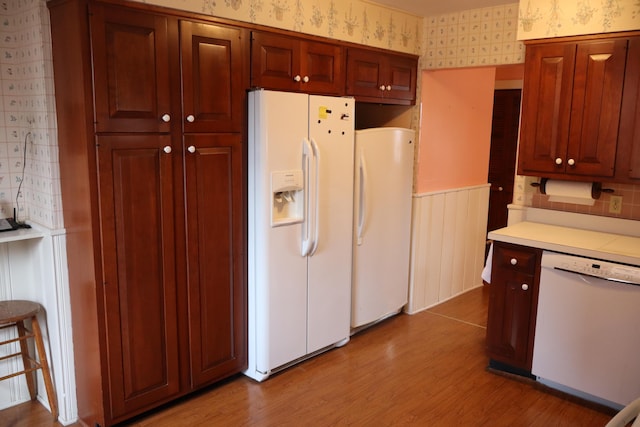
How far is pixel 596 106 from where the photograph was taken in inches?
117

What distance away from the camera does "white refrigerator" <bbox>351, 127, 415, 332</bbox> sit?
3576mm

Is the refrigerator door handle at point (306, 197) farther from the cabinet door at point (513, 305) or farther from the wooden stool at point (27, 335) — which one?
the wooden stool at point (27, 335)

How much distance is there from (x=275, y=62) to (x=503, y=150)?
13.6 ft

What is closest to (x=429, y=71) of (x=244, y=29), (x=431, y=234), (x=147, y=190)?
(x=431, y=234)

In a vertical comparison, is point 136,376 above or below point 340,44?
below

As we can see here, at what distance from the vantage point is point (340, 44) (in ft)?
11.1

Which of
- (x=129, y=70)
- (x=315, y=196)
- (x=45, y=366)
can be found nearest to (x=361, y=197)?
(x=315, y=196)

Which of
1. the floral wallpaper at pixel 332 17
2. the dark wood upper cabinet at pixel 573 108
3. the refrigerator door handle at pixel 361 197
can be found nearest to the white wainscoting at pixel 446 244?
the refrigerator door handle at pixel 361 197

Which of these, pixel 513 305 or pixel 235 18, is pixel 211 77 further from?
pixel 513 305

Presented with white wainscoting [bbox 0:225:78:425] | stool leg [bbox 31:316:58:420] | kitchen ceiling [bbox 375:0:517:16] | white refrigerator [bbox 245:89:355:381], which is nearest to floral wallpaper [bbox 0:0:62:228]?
white wainscoting [bbox 0:225:78:425]

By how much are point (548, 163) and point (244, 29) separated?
2.02 meters

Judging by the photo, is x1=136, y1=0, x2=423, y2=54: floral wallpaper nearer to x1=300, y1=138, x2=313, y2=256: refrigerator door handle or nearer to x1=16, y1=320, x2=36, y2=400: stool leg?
x1=300, y1=138, x2=313, y2=256: refrigerator door handle

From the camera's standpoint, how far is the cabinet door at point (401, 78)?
12.6 feet

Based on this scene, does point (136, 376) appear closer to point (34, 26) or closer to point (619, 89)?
point (34, 26)
